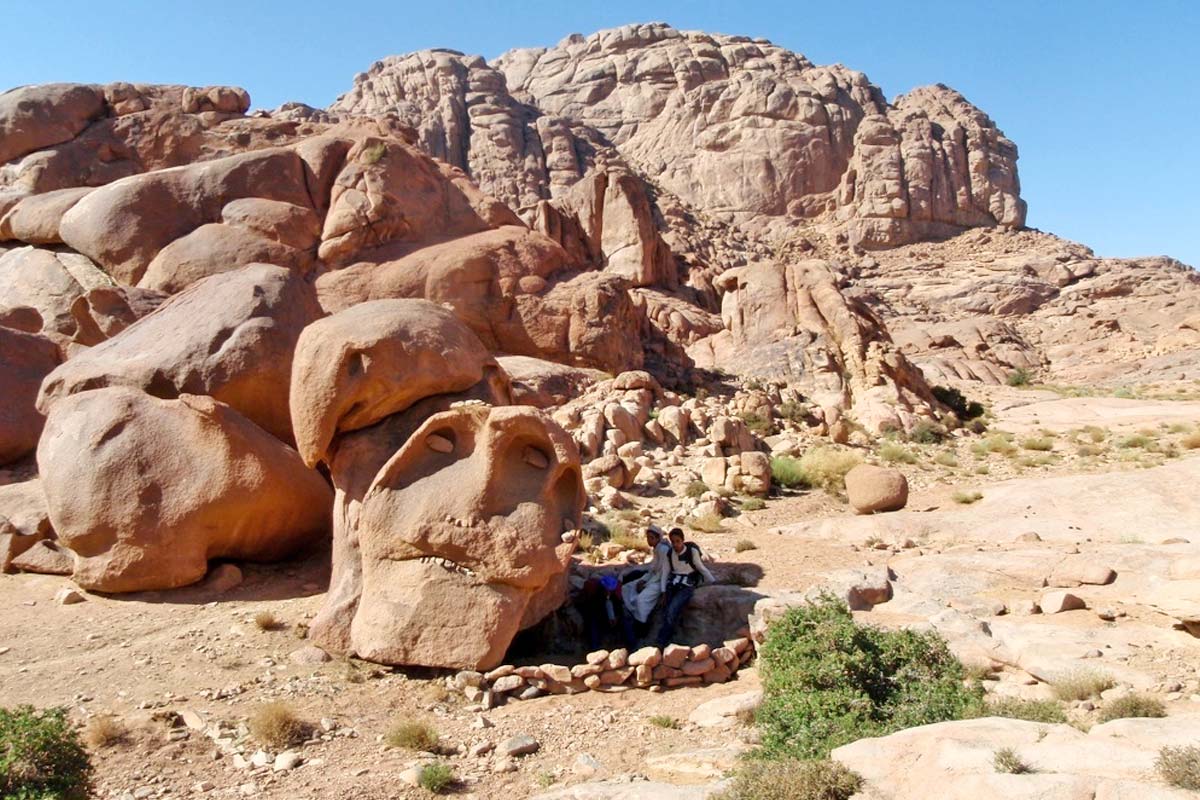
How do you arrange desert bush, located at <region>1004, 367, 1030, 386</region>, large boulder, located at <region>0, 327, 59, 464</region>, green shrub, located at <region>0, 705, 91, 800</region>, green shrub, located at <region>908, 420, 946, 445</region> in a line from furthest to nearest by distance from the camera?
desert bush, located at <region>1004, 367, 1030, 386</region>, green shrub, located at <region>908, 420, 946, 445</region>, large boulder, located at <region>0, 327, 59, 464</region>, green shrub, located at <region>0, 705, 91, 800</region>

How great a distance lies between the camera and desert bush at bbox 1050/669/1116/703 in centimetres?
625

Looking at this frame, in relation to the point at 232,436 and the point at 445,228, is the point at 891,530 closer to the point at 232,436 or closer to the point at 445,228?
the point at 232,436

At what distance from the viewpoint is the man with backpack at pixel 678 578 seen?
8851 millimetres

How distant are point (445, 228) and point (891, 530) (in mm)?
12611

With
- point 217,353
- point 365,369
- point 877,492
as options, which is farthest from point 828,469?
point 217,353

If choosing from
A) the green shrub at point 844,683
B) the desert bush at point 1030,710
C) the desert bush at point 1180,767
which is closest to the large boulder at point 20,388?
the green shrub at point 844,683

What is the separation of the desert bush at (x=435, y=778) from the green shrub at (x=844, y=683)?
2055 millimetres

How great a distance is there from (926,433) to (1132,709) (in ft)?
44.2

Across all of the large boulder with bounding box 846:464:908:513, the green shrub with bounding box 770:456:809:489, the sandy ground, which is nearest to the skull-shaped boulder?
the sandy ground

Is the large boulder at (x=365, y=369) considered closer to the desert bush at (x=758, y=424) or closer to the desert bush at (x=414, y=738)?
the desert bush at (x=414, y=738)

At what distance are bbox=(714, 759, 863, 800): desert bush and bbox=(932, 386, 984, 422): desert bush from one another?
18956mm

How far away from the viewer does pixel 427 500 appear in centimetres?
791

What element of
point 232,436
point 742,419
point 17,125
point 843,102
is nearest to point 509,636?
point 232,436

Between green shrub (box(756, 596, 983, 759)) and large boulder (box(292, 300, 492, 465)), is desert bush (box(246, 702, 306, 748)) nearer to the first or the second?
large boulder (box(292, 300, 492, 465))
